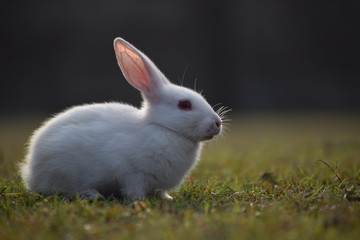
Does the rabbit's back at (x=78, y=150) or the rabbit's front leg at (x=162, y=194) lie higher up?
the rabbit's back at (x=78, y=150)

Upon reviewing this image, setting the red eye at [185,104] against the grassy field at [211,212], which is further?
the red eye at [185,104]

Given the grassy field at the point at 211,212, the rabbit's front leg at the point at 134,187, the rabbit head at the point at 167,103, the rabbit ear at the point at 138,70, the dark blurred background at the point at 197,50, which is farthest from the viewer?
the dark blurred background at the point at 197,50

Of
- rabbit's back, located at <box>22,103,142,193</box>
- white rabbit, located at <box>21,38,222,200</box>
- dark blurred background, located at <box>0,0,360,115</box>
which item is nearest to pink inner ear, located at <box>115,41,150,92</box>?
white rabbit, located at <box>21,38,222,200</box>

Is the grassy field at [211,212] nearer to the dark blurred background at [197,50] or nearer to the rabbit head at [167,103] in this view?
the rabbit head at [167,103]

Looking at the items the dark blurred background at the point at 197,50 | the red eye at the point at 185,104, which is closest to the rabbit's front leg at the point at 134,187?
the red eye at the point at 185,104

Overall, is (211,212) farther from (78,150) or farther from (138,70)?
(138,70)

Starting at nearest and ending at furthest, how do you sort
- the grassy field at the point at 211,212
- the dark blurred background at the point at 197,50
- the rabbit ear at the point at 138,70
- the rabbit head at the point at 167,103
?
the grassy field at the point at 211,212 < the rabbit head at the point at 167,103 < the rabbit ear at the point at 138,70 < the dark blurred background at the point at 197,50

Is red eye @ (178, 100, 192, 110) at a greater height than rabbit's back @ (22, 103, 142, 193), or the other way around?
red eye @ (178, 100, 192, 110)

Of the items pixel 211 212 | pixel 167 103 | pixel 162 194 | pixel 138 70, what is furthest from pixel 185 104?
pixel 211 212

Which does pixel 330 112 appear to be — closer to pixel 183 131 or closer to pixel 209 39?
pixel 209 39

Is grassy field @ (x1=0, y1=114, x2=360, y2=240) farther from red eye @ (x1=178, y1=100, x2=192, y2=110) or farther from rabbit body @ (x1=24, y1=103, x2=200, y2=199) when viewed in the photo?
red eye @ (x1=178, y1=100, x2=192, y2=110)
